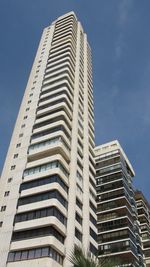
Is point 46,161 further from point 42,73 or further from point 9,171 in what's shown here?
point 42,73

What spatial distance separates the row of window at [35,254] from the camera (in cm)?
3975

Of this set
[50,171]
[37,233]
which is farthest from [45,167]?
[37,233]

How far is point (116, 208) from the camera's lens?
7194cm

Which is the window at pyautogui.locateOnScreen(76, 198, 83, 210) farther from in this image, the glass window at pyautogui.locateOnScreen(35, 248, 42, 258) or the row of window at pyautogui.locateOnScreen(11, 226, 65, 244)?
the glass window at pyautogui.locateOnScreen(35, 248, 42, 258)

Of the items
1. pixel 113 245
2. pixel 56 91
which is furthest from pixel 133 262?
pixel 56 91

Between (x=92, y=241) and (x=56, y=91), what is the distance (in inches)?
1129

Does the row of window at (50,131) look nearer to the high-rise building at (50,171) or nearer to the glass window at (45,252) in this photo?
the high-rise building at (50,171)

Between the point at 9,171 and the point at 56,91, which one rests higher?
the point at 56,91

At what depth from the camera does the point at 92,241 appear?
166 ft

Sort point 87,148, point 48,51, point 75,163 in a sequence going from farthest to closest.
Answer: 1. point 48,51
2. point 87,148
3. point 75,163

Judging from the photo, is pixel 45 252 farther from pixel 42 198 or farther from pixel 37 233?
pixel 42 198

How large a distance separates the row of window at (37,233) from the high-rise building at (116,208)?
22103 mm

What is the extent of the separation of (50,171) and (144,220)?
5049cm

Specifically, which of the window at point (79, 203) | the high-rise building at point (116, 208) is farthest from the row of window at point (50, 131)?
the high-rise building at point (116, 208)
